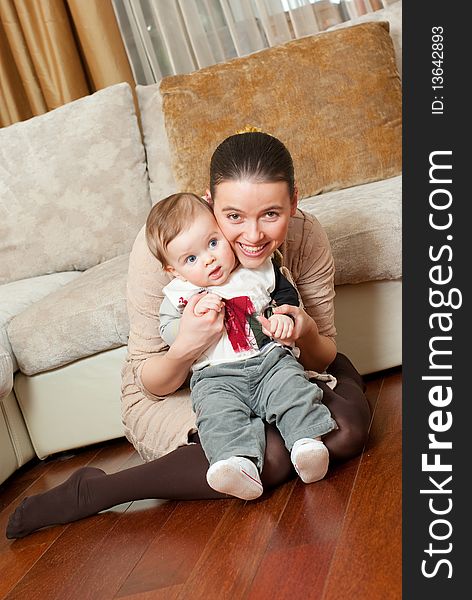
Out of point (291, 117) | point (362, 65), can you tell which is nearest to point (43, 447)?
point (291, 117)

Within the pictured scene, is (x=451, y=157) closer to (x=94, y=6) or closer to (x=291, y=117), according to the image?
(x=291, y=117)

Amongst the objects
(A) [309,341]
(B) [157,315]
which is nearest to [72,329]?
(B) [157,315]

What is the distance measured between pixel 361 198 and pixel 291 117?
0.50m

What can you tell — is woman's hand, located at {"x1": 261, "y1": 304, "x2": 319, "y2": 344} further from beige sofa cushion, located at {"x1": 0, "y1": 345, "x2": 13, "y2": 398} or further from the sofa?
beige sofa cushion, located at {"x1": 0, "y1": 345, "x2": 13, "y2": 398}

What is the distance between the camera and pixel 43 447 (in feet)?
7.58

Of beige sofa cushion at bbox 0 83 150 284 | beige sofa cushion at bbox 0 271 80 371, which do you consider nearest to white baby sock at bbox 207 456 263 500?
beige sofa cushion at bbox 0 271 80 371

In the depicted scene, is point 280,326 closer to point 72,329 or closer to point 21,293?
point 72,329

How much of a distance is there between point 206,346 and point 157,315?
7.7 inches

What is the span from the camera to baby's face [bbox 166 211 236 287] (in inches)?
64.3

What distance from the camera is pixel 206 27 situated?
3.58 metres

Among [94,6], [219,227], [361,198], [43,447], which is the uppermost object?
[94,6]

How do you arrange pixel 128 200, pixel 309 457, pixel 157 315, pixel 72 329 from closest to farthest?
1. pixel 309 457
2. pixel 157 315
3. pixel 72 329
4. pixel 128 200

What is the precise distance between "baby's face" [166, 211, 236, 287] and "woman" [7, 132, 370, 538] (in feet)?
0.07

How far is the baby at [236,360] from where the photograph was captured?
5.24 ft
